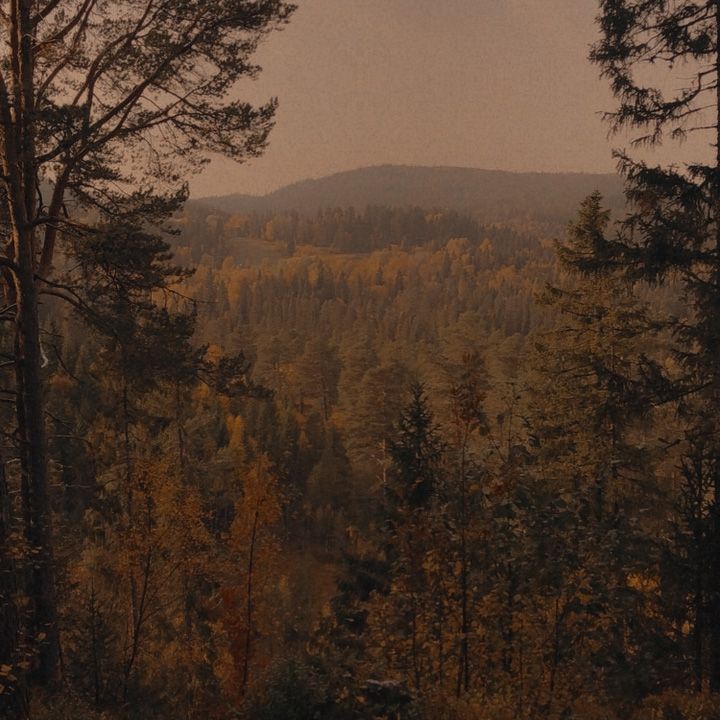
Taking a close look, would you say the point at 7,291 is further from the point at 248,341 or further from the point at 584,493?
the point at 248,341

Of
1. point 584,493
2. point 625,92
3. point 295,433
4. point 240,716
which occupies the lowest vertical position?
point 295,433

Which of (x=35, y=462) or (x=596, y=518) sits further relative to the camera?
(x=596, y=518)

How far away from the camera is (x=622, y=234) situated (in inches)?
380

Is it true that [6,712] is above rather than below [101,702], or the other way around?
above

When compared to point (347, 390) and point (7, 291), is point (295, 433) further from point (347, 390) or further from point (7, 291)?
point (7, 291)

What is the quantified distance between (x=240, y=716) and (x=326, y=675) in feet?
3.66

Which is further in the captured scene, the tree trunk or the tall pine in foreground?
the tall pine in foreground

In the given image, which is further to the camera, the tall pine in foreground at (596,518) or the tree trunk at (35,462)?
the tall pine in foreground at (596,518)

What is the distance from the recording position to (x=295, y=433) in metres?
48.0

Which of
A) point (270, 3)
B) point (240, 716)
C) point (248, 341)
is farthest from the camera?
point (248, 341)

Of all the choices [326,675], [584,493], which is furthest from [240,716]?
[584,493]

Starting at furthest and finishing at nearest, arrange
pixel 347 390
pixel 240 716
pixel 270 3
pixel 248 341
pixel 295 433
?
pixel 248 341 → pixel 347 390 → pixel 295 433 → pixel 270 3 → pixel 240 716

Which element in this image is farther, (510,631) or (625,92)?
(625,92)

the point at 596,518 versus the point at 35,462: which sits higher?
the point at 35,462
